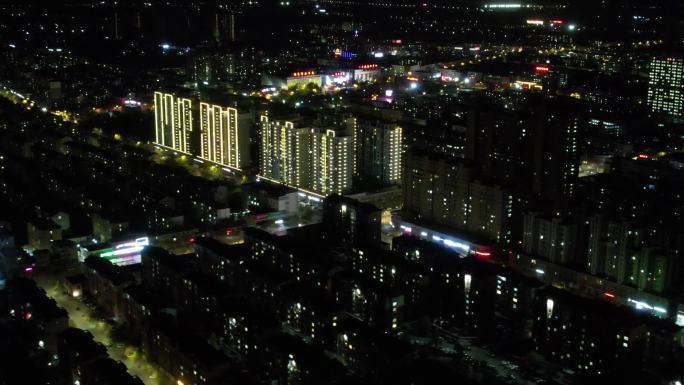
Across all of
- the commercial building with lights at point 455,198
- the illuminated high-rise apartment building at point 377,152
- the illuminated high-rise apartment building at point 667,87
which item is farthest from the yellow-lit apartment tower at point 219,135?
the illuminated high-rise apartment building at point 667,87

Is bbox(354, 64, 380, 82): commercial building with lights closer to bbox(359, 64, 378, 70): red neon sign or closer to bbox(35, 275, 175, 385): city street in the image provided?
bbox(359, 64, 378, 70): red neon sign

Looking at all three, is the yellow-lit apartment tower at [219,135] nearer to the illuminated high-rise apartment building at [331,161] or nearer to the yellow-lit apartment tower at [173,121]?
the yellow-lit apartment tower at [173,121]

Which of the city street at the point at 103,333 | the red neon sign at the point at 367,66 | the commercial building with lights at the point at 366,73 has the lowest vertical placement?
the city street at the point at 103,333

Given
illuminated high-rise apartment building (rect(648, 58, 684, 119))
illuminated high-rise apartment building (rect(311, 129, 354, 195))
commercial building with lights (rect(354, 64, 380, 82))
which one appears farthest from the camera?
commercial building with lights (rect(354, 64, 380, 82))

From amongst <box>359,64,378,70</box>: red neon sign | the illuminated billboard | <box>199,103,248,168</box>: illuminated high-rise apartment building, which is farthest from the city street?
<box>359,64,378,70</box>: red neon sign

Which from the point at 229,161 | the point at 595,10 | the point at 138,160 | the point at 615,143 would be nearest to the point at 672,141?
the point at 615,143

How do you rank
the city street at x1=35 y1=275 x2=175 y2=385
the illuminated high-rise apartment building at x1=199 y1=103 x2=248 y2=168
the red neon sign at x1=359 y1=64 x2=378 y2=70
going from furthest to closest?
the red neon sign at x1=359 y1=64 x2=378 y2=70 → the illuminated high-rise apartment building at x1=199 y1=103 x2=248 y2=168 → the city street at x1=35 y1=275 x2=175 y2=385
